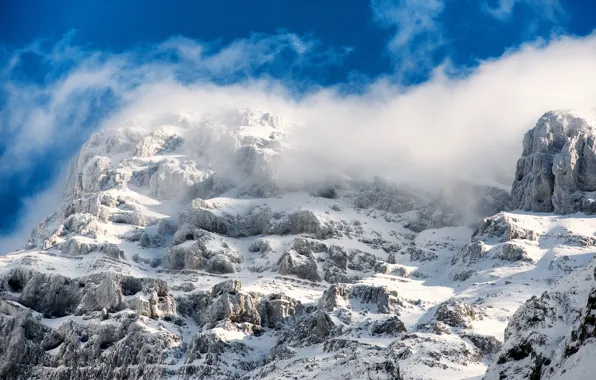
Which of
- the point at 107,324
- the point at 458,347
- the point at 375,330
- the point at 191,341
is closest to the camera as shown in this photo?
the point at 458,347

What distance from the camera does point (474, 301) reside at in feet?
631

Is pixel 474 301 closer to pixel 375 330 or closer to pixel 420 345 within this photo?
pixel 375 330

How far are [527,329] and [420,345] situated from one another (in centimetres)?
7167

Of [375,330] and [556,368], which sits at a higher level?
[375,330]

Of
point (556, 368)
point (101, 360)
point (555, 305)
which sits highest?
point (101, 360)

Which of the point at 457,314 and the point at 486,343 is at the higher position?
the point at 457,314

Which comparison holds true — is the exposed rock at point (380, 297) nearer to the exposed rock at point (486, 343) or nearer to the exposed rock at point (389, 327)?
the exposed rock at point (389, 327)

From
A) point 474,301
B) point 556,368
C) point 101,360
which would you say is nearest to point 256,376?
point 101,360

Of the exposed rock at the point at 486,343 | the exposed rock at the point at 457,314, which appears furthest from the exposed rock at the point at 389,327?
the exposed rock at the point at 486,343

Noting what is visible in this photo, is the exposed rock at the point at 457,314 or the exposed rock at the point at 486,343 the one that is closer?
the exposed rock at the point at 486,343

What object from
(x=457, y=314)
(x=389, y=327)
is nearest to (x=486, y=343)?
(x=457, y=314)

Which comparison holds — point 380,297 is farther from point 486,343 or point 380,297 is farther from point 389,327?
point 486,343

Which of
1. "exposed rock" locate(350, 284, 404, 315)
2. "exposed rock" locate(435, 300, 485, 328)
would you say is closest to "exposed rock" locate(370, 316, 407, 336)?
"exposed rock" locate(435, 300, 485, 328)

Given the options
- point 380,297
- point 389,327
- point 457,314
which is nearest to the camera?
point 457,314
